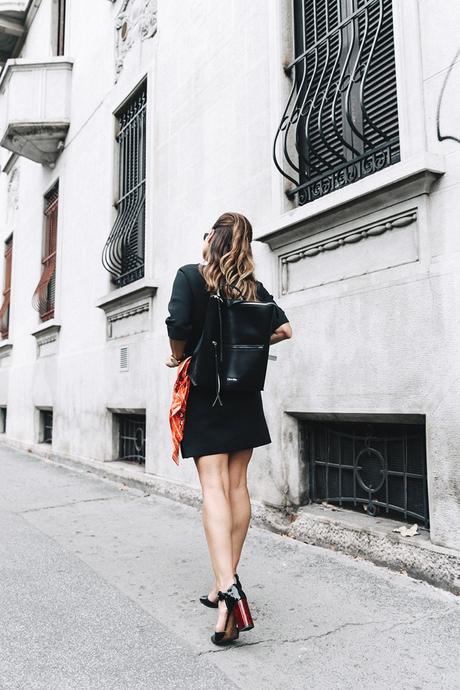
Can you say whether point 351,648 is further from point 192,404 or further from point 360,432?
point 360,432

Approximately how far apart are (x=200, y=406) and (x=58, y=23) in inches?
428

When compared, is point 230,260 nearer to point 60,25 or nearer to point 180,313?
point 180,313

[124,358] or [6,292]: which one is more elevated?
[6,292]

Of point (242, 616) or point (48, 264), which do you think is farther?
point (48, 264)

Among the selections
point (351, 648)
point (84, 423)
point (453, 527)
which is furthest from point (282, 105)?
point (84, 423)

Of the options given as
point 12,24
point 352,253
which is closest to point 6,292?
point 12,24

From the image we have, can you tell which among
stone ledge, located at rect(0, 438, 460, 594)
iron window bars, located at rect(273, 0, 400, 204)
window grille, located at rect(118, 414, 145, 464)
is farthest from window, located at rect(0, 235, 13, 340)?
iron window bars, located at rect(273, 0, 400, 204)

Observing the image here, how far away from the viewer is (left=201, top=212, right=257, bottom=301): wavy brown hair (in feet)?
8.27

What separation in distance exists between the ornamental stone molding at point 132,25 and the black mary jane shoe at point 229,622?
6514mm

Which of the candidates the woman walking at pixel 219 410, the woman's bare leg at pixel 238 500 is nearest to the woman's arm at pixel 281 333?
the woman walking at pixel 219 410

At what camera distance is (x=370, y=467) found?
12.2ft

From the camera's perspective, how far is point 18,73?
9.63 m

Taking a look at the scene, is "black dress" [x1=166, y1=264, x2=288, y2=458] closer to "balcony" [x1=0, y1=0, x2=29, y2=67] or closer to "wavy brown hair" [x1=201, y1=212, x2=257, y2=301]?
"wavy brown hair" [x1=201, y1=212, x2=257, y2=301]

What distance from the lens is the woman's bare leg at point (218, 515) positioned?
7.74 feet
